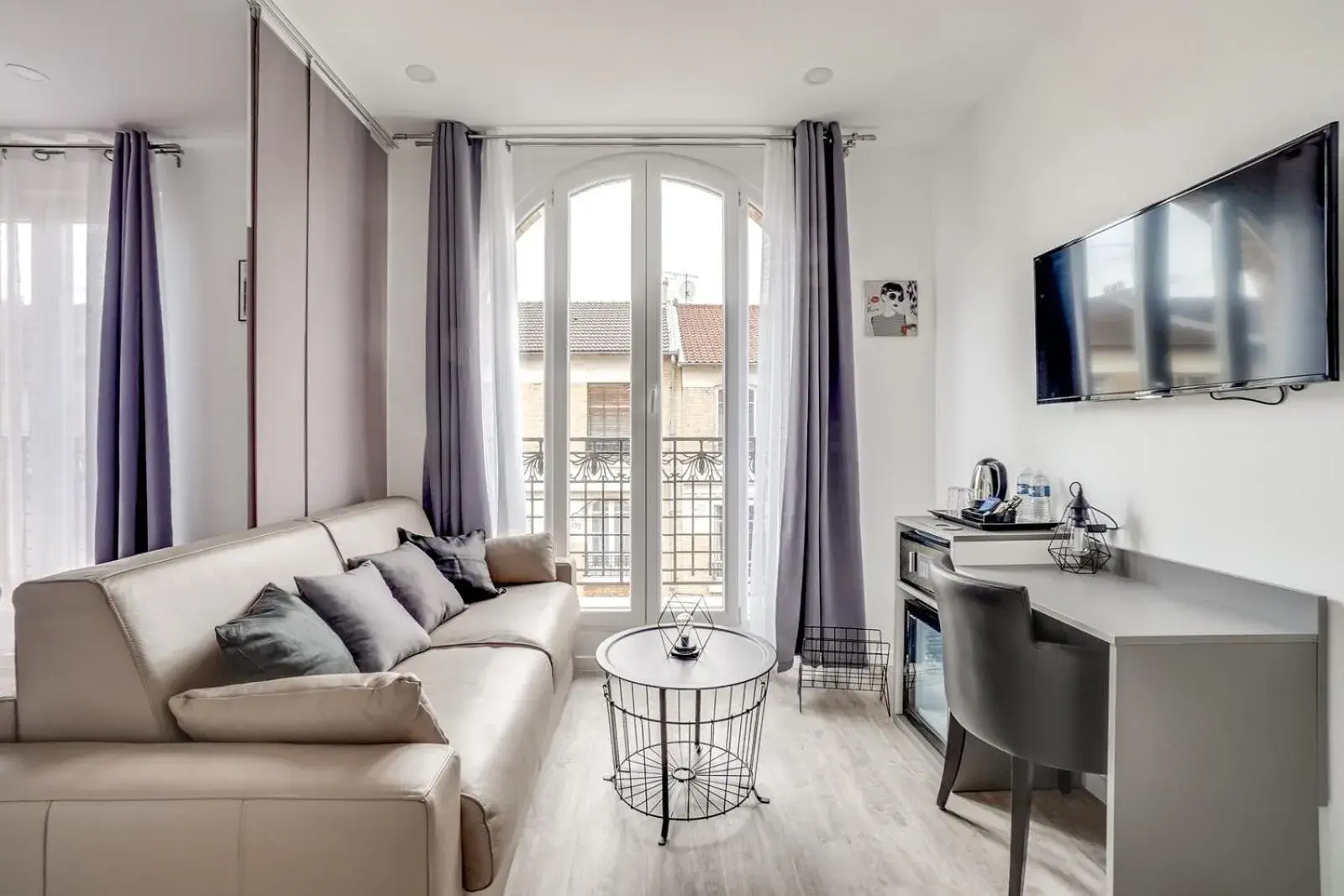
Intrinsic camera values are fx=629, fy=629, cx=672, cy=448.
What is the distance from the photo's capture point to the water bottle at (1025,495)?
236 cm

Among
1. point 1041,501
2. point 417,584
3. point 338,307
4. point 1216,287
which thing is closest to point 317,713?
point 417,584

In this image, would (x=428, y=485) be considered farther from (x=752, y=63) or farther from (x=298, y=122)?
(x=752, y=63)

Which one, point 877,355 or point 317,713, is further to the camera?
point 877,355

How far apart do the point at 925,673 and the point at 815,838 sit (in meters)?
0.89

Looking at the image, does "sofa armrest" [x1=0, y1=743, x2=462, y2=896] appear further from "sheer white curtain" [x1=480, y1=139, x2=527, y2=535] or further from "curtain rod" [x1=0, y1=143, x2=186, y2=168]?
"curtain rod" [x1=0, y1=143, x2=186, y2=168]

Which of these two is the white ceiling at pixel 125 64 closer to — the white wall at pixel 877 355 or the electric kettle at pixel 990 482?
the white wall at pixel 877 355

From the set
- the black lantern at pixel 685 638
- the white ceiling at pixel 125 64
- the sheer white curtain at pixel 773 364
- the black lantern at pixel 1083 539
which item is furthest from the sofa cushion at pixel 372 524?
the black lantern at pixel 1083 539

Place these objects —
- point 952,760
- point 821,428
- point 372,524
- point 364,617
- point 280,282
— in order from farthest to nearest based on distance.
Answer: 1. point 821,428
2. point 372,524
3. point 280,282
4. point 952,760
5. point 364,617

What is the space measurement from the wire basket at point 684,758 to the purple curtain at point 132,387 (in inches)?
79.4

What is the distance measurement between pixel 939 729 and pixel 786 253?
2159 mm

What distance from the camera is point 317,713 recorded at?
121 cm

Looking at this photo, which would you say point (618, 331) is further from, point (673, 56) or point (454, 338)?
point (673, 56)

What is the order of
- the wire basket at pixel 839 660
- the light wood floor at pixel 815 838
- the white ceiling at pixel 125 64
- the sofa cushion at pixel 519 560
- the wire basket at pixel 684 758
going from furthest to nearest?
the wire basket at pixel 839 660 < the sofa cushion at pixel 519 560 < the white ceiling at pixel 125 64 < the wire basket at pixel 684 758 < the light wood floor at pixel 815 838

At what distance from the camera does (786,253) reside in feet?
10.0
